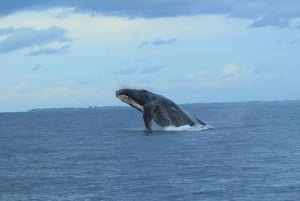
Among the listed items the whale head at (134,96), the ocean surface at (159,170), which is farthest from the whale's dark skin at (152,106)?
the ocean surface at (159,170)

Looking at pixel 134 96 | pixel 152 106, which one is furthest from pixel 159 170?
pixel 134 96

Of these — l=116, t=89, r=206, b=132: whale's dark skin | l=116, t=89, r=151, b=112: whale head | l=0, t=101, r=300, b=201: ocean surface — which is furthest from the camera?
l=116, t=89, r=151, b=112: whale head

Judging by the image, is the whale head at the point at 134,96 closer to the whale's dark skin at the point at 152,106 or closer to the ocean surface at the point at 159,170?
the whale's dark skin at the point at 152,106

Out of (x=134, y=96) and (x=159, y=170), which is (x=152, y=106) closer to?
(x=134, y=96)

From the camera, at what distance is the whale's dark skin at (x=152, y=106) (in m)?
77.4

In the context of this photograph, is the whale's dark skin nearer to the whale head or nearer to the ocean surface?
the whale head

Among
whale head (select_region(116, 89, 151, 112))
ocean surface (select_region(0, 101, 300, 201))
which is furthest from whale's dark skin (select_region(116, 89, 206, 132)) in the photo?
ocean surface (select_region(0, 101, 300, 201))

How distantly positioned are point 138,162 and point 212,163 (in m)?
6.02

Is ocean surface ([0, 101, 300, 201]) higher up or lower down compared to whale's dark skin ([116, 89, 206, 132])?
lower down

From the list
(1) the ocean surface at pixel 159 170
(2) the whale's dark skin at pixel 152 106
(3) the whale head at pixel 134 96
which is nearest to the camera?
(1) the ocean surface at pixel 159 170

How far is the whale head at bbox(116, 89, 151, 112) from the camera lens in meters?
78.8

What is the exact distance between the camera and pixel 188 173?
156 feet

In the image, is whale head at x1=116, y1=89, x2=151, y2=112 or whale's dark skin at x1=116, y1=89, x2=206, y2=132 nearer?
whale's dark skin at x1=116, y1=89, x2=206, y2=132

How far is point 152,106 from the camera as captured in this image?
3036 inches
